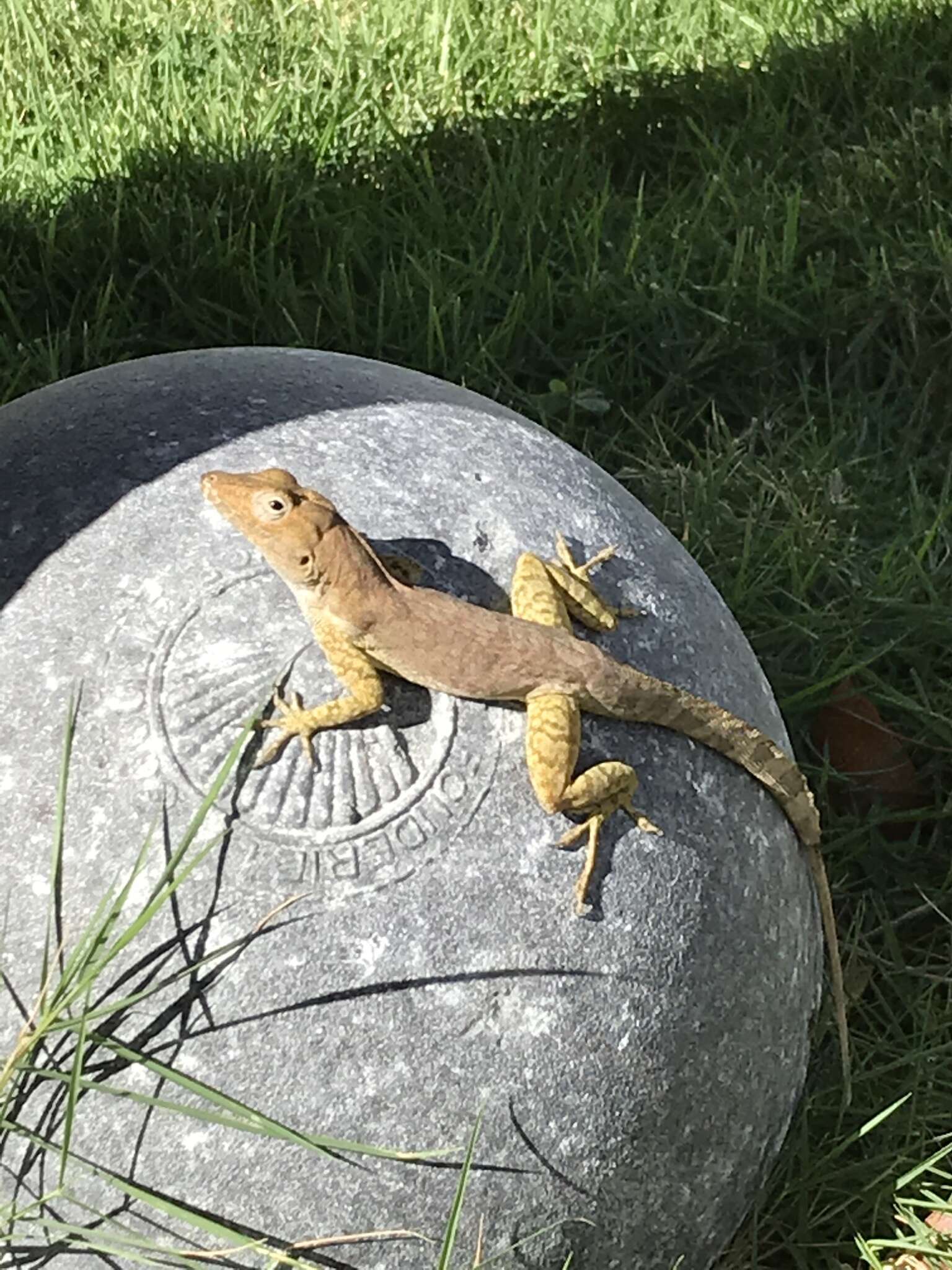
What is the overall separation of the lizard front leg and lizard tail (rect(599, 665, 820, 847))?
0.42 m

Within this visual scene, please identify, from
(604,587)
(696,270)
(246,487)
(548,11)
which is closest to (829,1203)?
(604,587)

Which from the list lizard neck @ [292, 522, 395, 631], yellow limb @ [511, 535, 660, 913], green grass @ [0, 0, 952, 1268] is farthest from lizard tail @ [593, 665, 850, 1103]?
green grass @ [0, 0, 952, 1268]

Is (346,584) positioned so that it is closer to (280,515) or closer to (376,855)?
(280,515)

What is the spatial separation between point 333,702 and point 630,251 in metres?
2.90

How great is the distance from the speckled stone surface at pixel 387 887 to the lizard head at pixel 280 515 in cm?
6

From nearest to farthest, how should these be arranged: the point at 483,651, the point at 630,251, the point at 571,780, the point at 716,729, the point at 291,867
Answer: the point at 291,867 < the point at 571,780 < the point at 483,651 < the point at 716,729 < the point at 630,251

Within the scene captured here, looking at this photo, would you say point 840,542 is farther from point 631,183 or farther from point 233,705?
point 233,705

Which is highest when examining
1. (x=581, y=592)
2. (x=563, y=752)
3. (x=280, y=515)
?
(x=280, y=515)

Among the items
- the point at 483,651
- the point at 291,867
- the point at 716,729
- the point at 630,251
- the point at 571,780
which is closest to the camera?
the point at 291,867

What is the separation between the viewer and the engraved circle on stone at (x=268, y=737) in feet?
7.07

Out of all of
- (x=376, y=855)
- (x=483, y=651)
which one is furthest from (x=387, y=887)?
(x=483, y=651)

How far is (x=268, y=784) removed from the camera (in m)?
2.17

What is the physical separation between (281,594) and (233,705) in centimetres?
22

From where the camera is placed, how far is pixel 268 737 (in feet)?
7.16
